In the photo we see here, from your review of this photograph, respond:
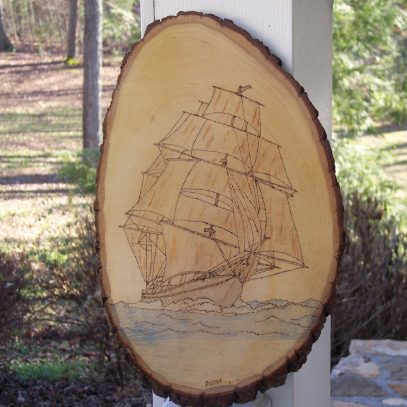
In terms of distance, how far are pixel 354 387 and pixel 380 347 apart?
585 millimetres

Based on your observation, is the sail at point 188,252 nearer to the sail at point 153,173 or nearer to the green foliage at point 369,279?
the sail at point 153,173

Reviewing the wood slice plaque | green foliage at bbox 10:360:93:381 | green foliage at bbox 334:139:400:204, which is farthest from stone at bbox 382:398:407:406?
green foliage at bbox 334:139:400:204

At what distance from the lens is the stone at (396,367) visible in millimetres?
3488

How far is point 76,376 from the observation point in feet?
→ 14.9

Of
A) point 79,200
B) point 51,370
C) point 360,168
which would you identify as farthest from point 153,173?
point 79,200

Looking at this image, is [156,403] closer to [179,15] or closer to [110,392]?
[179,15]

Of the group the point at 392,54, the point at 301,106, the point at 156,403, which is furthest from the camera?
the point at 392,54

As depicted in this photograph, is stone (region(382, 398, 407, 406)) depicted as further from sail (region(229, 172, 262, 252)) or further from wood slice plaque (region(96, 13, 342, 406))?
sail (region(229, 172, 262, 252))

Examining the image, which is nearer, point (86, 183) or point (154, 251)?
point (154, 251)

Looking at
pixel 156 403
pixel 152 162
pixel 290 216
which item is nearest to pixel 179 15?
pixel 152 162

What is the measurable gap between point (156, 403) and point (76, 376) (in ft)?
8.02

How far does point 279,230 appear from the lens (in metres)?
1.86

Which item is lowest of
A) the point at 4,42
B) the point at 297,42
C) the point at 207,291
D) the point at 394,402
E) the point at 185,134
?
the point at 394,402

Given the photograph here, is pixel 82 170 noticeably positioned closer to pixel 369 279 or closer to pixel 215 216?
pixel 369 279
